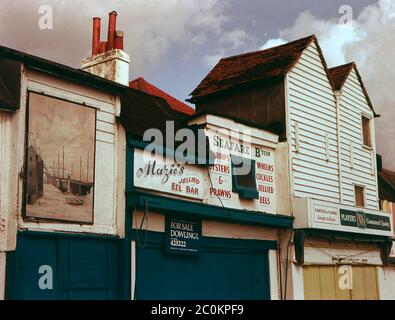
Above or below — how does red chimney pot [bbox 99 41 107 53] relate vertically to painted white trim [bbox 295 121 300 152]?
above

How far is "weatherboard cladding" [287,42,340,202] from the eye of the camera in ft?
64.8

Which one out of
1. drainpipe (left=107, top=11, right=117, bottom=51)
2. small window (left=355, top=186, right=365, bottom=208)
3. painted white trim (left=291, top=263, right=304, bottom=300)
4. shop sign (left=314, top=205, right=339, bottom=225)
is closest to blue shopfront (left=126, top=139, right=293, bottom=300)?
painted white trim (left=291, top=263, right=304, bottom=300)

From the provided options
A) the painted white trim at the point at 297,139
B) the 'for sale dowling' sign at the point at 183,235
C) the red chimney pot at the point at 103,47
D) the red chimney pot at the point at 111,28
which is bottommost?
the 'for sale dowling' sign at the point at 183,235

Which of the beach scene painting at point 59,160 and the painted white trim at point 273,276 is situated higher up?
the beach scene painting at point 59,160

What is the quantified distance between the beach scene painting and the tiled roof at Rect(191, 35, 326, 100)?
8908mm

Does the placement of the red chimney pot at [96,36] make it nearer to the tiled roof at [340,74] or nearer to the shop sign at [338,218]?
the shop sign at [338,218]

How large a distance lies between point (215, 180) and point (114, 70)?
4.29 meters

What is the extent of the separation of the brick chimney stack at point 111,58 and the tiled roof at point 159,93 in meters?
10.4

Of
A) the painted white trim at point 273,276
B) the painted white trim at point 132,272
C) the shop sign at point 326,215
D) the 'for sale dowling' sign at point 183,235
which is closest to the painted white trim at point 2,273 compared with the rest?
the painted white trim at point 132,272

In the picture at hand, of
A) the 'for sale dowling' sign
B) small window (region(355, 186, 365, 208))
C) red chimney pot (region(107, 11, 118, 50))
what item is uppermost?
red chimney pot (region(107, 11, 118, 50))

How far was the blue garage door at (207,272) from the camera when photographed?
14281 millimetres

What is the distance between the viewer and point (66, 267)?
12.2 m

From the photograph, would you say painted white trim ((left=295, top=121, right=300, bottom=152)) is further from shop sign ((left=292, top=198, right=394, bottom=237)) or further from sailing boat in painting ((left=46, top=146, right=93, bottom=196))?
sailing boat in painting ((left=46, top=146, right=93, bottom=196))

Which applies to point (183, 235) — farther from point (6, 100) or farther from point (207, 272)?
point (6, 100)
